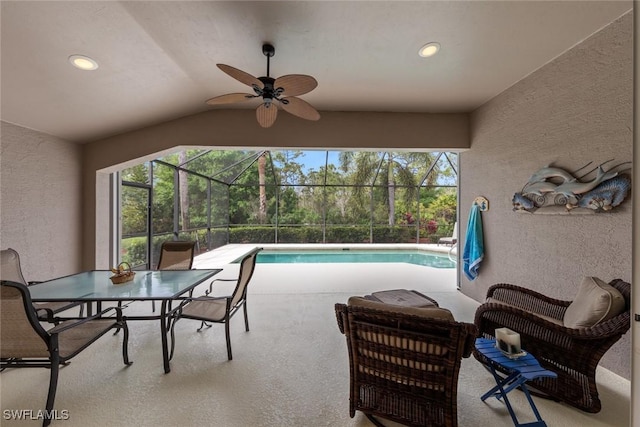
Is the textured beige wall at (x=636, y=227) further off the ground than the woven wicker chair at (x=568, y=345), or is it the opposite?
the textured beige wall at (x=636, y=227)

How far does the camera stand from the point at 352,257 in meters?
8.65

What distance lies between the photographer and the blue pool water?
323 inches

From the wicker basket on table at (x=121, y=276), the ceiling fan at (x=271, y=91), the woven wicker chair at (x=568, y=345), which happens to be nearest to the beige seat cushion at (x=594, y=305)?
the woven wicker chair at (x=568, y=345)

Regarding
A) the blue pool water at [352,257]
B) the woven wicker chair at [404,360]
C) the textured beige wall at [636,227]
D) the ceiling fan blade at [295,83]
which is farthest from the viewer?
the blue pool water at [352,257]

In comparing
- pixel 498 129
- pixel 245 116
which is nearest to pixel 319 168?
pixel 245 116

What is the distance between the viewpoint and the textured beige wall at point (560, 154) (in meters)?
2.07

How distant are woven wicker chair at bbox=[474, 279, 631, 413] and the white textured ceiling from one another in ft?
7.23

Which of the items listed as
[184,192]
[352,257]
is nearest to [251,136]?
[184,192]

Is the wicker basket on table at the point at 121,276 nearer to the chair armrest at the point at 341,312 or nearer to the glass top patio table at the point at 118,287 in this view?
the glass top patio table at the point at 118,287

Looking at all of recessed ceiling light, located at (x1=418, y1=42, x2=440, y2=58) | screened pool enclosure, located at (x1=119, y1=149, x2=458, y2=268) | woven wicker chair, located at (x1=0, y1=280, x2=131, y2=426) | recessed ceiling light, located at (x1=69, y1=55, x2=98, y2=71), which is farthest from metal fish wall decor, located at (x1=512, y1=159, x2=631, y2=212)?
screened pool enclosure, located at (x1=119, y1=149, x2=458, y2=268)

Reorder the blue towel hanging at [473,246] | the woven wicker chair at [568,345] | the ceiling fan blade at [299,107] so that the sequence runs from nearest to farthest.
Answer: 1. the woven wicker chair at [568,345]
2. the ceiling fan blade at [299,107]
3. the blue towel hanging at [473,246]

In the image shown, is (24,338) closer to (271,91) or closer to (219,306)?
(219,306)

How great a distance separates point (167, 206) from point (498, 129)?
674 cm

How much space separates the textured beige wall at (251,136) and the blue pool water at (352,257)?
4.68 m
